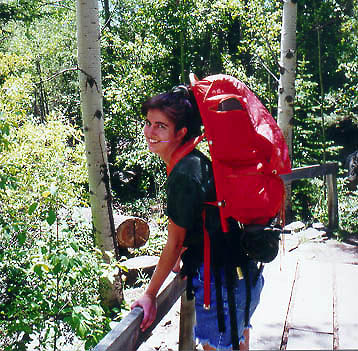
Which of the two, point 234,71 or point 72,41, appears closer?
point 234,71

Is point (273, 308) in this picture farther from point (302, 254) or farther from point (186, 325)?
point (302, 254)

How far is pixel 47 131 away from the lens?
22.6 feet

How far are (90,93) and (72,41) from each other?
17984 mm

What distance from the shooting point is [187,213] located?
1.52 meters

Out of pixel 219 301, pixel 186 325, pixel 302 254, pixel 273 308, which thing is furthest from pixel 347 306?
pixel 219 301

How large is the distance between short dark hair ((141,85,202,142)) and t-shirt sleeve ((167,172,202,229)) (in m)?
0.26

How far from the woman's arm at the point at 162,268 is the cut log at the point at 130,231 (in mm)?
7394

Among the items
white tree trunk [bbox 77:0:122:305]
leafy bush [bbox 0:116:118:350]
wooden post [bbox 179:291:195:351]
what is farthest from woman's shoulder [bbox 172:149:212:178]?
white tree trunk [bbox 77:0:122:305]

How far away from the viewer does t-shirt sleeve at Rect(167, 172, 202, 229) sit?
1511mm

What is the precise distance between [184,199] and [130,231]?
7.80 metres

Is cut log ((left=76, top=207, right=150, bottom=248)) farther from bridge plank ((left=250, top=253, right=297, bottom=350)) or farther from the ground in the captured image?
bridge plank ((left=250, top=253, right=297, bottom=350))

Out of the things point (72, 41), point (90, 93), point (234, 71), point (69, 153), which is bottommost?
point (69, 153)

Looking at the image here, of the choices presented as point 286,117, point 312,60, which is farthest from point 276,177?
point 312,60

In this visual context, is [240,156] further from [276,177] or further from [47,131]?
[47,131]
